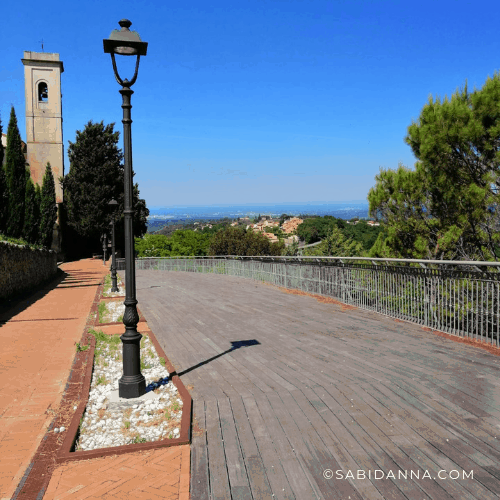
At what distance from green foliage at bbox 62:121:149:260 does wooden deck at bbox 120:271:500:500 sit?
39.3 meters

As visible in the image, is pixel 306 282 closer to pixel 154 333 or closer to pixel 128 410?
pixel 154 333

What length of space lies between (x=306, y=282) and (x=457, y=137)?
20.1 feet

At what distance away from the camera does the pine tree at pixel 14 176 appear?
29.8 m

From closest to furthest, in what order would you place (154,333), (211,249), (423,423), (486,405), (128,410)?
(423,423) < (486,405) < (128,410) < (154,333) < (211,249)

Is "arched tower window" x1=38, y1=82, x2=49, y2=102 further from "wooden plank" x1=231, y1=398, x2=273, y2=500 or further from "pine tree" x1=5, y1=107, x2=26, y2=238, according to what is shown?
"wooden plank" x1=231, y1=398, x2=273, y2=500

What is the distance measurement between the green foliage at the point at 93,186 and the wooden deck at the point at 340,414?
3935 centimetres

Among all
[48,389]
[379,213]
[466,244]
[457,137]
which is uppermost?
[457,137]

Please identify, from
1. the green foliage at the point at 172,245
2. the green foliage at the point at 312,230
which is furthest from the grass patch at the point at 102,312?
the green foliage at the point at 312,230

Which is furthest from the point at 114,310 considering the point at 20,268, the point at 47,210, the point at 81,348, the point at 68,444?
the point at 47,210

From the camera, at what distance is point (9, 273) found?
52.3 feet

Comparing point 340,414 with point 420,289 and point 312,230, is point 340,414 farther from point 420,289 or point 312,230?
point 312,230

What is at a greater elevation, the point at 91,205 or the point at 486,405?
the point at 91,205

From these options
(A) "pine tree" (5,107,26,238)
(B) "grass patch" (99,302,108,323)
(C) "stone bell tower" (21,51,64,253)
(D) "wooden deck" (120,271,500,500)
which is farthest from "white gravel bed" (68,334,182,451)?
(C) "stone bell tower" (21,51,64,253)

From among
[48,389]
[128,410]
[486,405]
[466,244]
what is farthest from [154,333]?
[466,244]
